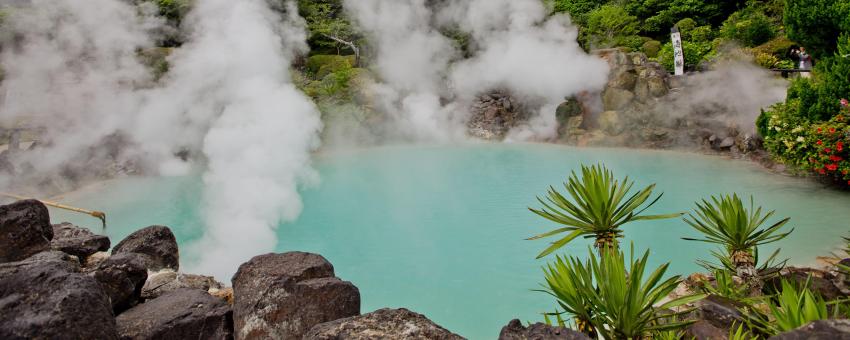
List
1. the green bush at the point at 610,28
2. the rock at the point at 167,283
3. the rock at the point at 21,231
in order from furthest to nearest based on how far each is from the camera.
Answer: the green bush at the point at 610,28, the rock at the point at 167,283, the rock at the point at 21,231

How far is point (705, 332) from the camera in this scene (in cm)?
262

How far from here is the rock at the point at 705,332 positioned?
8.50 feet

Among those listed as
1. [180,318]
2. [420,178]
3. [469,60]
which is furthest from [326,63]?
[180,318]

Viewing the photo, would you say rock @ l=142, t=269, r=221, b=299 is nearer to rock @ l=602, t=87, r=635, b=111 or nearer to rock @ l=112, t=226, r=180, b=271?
rock @ l=112, t=226, r=180, b=271

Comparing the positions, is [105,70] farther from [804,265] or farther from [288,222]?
[804,265]

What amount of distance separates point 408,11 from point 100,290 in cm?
1827

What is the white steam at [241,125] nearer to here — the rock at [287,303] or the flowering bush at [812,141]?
the rock at [287,303]

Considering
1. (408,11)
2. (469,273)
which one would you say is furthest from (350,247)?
(408,11)

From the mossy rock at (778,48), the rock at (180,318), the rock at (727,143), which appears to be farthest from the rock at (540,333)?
the mossy rock at (778,48)

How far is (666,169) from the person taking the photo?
1048cm

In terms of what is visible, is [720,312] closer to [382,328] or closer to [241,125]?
[382,328]

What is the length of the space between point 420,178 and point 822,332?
29.9 ft

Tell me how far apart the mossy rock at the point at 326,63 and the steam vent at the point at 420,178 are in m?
0.29

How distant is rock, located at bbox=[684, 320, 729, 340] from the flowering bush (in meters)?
6.34
